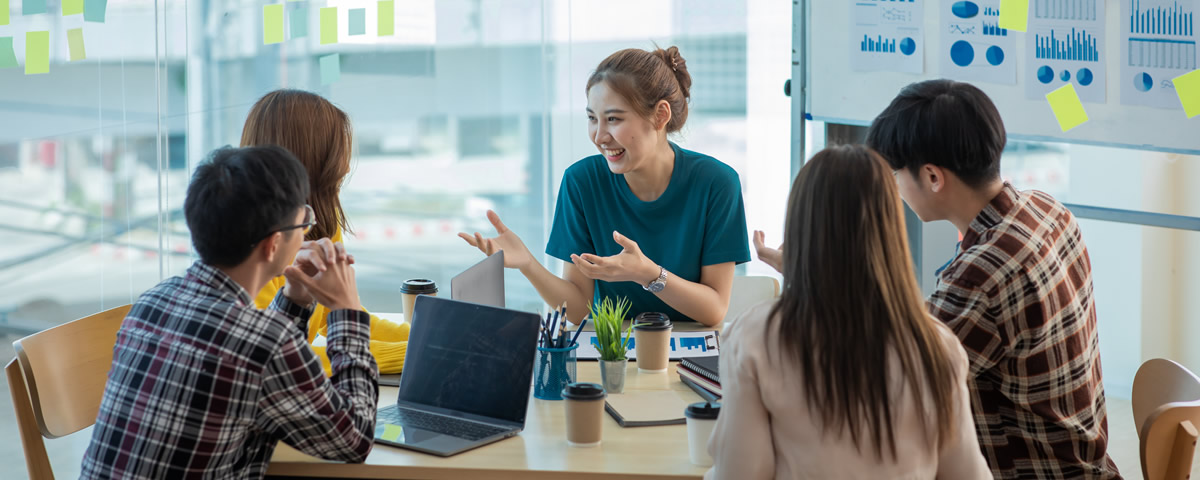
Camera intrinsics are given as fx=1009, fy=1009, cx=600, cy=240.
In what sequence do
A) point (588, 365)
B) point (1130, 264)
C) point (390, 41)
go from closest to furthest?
point (588, 365) < point (1130, 264) < point (390, 41)

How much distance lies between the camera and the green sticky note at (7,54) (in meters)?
2.86

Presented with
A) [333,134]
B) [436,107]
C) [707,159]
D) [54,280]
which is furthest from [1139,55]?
[54,280]

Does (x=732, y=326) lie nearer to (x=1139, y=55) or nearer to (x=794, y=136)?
(x=1139, y=55)

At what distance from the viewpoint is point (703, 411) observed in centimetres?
144

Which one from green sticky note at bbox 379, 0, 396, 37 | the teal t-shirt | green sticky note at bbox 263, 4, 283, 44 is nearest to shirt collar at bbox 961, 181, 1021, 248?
the teal t-shirt

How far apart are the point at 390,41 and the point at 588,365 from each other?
2.52m

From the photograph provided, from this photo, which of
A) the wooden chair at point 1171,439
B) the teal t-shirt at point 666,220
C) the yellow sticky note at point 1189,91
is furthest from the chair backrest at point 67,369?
the yellow sticky note at point 1189,91

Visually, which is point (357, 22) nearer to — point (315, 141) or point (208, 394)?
point (315, 141)

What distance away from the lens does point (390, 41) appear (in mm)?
4102

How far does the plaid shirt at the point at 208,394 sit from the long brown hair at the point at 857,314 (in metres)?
0.65

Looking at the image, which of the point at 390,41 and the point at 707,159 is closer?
the point at 707,159

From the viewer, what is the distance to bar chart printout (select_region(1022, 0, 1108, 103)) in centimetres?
248

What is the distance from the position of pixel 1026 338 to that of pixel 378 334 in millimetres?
1212

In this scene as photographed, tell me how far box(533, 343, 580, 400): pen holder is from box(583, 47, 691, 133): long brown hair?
0.76m
